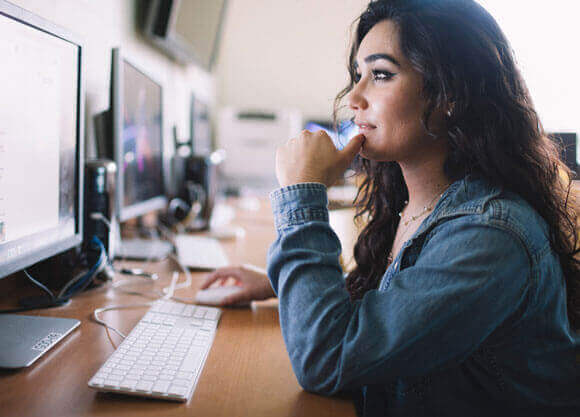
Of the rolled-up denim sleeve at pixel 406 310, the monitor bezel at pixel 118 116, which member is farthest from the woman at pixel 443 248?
the monitor bezel at pixel 118 116

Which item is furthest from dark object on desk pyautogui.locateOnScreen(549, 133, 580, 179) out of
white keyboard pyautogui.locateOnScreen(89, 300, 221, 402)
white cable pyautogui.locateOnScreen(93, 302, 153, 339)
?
white cable pyautogui.locateOnScreen(93, 302, 153, 339)

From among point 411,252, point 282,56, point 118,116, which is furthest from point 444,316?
point 282,56

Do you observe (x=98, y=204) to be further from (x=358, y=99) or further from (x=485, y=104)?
(x=485, y=104)

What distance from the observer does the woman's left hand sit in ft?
2.41

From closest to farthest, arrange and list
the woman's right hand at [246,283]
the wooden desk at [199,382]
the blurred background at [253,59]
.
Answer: the wooden desk at [199,382], the woman's right hand at [246,283], the blurred background at [253,59]

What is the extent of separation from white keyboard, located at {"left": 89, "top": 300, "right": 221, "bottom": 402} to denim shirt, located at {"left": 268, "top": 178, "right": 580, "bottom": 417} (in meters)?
0.14

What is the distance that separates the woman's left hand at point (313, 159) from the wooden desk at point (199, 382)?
0.89ft

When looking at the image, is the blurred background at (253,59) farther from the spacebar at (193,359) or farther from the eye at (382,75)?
the spacebar at (193,359)

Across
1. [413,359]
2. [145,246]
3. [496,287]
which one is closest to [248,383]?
[413,359]

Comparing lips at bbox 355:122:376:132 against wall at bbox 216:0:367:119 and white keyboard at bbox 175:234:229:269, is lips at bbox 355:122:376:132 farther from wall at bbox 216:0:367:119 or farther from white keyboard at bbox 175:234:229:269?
wall at bbox 216:0:367:119

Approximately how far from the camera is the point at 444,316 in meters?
0.52

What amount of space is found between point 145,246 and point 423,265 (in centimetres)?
98

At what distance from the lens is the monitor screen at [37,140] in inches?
24.3

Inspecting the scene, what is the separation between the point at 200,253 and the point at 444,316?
2.84 ft
